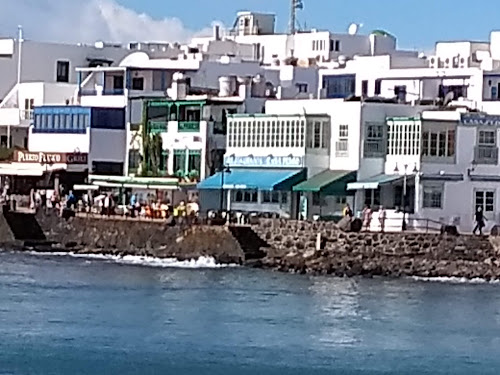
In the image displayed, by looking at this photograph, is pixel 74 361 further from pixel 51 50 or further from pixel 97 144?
pixel 51 50

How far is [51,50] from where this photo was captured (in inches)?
4045

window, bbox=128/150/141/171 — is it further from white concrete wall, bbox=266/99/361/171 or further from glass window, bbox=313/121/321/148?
glass window, bbox=313/121/321/148

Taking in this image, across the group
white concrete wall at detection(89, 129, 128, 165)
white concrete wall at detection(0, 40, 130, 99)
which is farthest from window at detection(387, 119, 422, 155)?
white concrete wall at detection(0, 40, 130, 99)

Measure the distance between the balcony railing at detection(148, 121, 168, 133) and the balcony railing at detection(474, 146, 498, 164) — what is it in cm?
Result: 1647

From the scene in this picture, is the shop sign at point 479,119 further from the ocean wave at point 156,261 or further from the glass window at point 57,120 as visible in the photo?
the glass window at point 57,120

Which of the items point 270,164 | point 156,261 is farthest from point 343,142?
point 156,261

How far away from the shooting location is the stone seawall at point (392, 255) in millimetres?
69562

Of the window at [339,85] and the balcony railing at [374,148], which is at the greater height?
the window at [339,85]

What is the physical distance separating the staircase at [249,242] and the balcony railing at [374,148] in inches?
245

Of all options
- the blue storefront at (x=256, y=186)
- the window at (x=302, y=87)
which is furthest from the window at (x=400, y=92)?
the blue storefront at (x=256, y=186)

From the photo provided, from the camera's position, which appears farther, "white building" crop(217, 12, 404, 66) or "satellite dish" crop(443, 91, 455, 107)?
"white building" crop(217, 12, 404, 66)

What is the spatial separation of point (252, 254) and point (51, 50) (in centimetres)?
3225

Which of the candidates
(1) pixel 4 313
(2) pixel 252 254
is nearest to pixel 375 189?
(2) pixel 252 254

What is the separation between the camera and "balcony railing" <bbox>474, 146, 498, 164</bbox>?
249 ft
